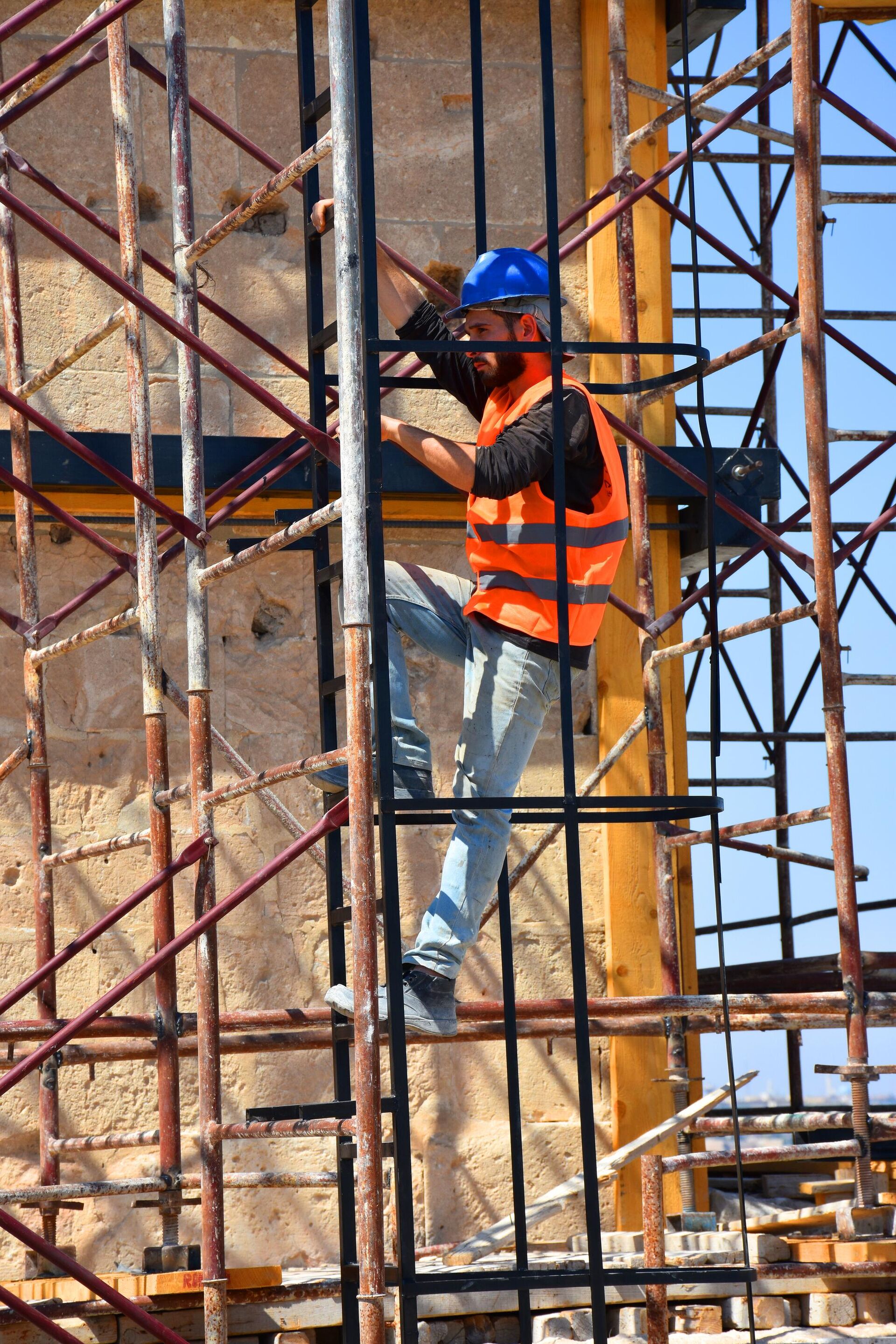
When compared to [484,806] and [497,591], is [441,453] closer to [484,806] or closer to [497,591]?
[497,591]

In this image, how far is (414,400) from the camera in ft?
27.6

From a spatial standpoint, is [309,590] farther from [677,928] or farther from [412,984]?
[412,984]

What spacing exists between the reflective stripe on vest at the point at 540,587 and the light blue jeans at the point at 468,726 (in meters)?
0.12

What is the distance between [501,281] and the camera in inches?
195

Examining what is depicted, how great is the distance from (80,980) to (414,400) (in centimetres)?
294

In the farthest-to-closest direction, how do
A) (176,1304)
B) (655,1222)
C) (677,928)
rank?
(677,928) → (655,1222) → (176,1304)

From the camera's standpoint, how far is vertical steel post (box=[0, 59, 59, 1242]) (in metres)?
7.18

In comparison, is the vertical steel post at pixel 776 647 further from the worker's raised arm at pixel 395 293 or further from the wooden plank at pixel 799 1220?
the worker's raised arm at pixel 395 293

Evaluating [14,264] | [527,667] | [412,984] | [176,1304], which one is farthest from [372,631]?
[14,264]

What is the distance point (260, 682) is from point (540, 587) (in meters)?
3.28

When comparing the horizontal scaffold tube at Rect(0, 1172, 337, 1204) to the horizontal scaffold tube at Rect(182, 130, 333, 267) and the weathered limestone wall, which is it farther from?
the horizontal scaffold tube at Rect(182, 130, 333, 267)

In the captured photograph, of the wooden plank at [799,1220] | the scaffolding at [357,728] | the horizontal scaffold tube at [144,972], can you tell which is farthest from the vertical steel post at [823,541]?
the horizontal scaffold tube at [144,972]

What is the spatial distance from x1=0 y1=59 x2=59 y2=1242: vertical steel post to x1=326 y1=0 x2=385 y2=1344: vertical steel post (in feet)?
9.12

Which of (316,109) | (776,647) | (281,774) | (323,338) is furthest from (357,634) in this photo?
(776,647)
